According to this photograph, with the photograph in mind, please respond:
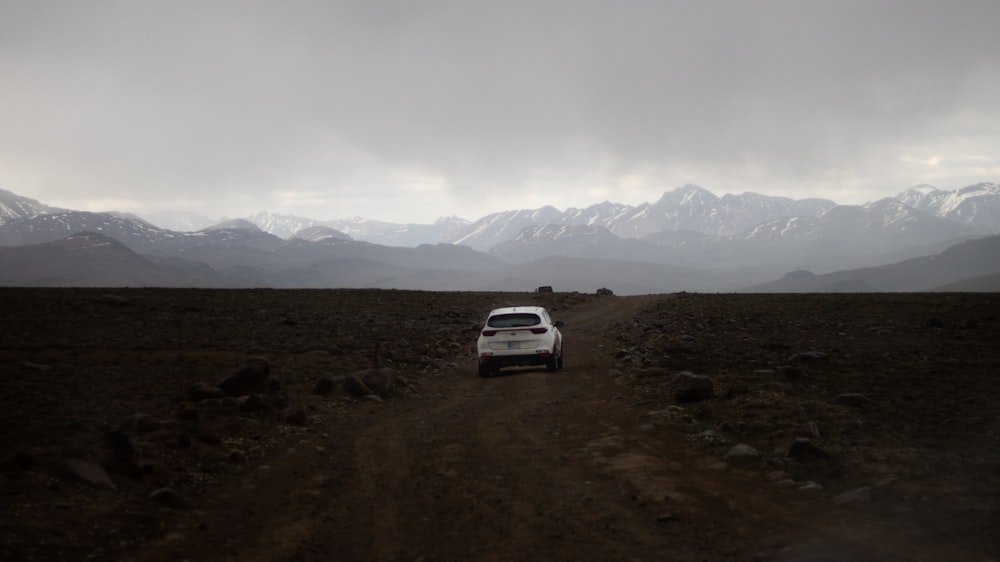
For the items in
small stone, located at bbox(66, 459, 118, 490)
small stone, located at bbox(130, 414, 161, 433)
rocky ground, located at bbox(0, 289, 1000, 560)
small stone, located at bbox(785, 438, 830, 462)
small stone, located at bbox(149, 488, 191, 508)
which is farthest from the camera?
small stone, located at bbox(130, 414, 161, 433)

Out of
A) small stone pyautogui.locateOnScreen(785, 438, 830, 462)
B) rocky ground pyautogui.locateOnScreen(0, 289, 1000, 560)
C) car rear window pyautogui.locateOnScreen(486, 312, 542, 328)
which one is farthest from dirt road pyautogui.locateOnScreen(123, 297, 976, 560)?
car rear window pyautogui.locateOnScreen(486, 312, 542, 328)

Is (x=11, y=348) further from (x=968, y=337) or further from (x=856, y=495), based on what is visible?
(x=968, y=337)

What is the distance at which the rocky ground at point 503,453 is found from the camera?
28.6 ft

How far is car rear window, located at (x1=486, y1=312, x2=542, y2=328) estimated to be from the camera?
976 inches

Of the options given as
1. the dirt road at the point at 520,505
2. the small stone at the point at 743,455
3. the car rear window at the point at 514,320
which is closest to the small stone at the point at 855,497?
the dirt road at the point at 520,505

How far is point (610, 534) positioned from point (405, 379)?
47.6 ft

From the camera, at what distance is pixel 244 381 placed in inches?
677

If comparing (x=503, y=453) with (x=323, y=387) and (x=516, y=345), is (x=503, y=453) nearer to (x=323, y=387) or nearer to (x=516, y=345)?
(x=323, y=387)

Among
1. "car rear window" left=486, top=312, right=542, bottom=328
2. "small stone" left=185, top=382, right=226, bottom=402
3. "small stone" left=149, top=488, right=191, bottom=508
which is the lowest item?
"small stone" left=149, top=488, right=191, bottom=508

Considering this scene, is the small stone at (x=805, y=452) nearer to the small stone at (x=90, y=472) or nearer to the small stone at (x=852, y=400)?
the small stone at (x=852, y=400)

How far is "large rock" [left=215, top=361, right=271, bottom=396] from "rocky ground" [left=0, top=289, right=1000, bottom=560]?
0.06m

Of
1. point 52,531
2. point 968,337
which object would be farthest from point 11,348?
point 968,337

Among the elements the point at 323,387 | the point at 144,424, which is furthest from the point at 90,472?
the point at 323,387

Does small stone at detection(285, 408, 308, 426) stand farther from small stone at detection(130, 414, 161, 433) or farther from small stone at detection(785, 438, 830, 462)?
small stone at detection(785, 438, 830, 462)
